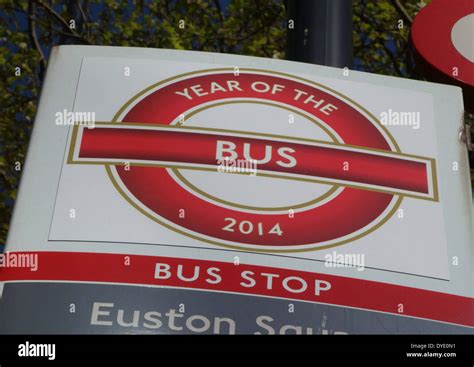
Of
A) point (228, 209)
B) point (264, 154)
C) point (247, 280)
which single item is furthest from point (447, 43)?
point (247, 280)

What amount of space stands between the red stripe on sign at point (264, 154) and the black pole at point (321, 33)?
2.47 ft

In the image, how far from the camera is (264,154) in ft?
9.70

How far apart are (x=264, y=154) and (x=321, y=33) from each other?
1.01 m

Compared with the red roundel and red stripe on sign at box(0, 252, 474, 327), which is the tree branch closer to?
the red roundel

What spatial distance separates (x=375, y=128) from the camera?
10.3ft

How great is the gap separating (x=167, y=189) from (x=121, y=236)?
28 cm

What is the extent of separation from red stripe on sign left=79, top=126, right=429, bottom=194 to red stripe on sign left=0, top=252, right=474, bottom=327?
1.56 ft

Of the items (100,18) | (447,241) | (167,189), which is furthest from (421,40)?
(100,18)

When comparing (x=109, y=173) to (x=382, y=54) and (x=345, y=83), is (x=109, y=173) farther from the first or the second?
(x=382, y=54)

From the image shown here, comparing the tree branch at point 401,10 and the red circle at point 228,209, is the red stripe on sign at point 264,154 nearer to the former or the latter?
the red circle at point 228,209

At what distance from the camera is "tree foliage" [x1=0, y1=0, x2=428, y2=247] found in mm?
8555

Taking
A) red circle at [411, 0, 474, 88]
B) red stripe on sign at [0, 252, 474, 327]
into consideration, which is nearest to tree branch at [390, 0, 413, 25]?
red circle at [411, 0, 474, 88]

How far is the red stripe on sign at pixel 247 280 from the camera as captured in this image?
246 cm

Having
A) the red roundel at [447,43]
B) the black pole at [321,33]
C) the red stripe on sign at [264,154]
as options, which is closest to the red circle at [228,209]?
the red stripe on sign at [264,154]
